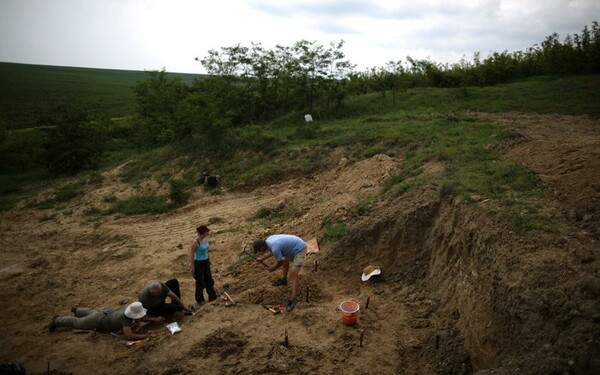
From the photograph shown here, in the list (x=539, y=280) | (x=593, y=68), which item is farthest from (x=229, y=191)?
(x=593, y=68)

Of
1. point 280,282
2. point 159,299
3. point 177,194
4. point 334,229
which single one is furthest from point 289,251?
point 177,194

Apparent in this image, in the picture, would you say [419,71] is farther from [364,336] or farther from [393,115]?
[364,336]

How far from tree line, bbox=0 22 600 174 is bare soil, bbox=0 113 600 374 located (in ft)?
22.7

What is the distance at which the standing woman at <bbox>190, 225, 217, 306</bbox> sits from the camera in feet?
21.8

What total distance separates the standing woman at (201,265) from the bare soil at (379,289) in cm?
46

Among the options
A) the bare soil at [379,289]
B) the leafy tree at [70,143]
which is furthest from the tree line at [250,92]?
the bare soil at [379,289]

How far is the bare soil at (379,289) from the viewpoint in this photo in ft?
14.8

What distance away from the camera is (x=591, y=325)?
3771 millimetres

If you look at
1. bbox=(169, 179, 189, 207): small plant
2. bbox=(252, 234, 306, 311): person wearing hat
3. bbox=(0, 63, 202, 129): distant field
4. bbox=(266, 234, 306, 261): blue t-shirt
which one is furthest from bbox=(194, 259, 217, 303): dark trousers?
bbox=(0, 63, 202, 129): distant field

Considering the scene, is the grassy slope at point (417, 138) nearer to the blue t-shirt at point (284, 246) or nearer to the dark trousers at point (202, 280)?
the blue t-shirt at point (284, 246)

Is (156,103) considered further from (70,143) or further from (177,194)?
(177,194)

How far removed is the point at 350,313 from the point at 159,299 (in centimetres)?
317

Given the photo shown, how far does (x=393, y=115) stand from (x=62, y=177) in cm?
1513

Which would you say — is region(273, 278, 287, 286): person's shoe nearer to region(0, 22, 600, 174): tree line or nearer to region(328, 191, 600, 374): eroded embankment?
region(328, 191, 600, 374): eroded embankment
